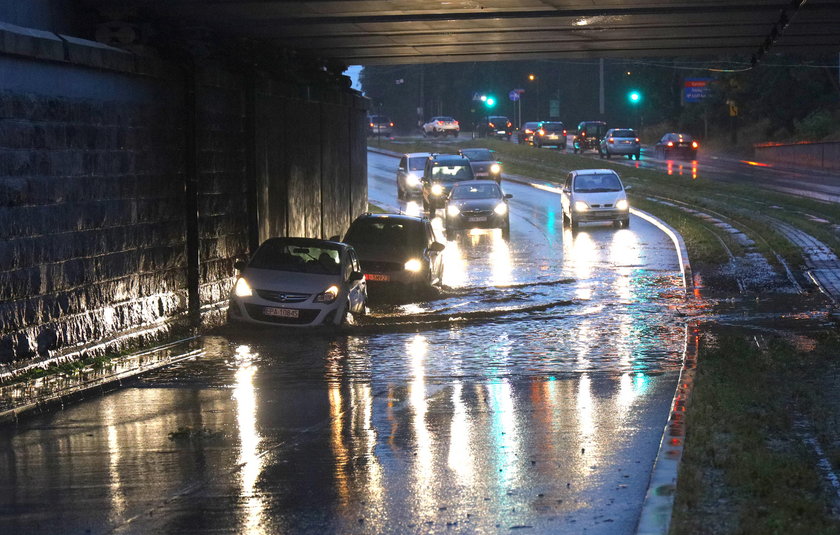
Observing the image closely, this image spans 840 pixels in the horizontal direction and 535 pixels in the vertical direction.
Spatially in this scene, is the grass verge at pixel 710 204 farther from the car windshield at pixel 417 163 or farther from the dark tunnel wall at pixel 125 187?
the dark tunnel wall at pixel 125 187

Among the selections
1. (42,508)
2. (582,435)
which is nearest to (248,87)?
(582,435)

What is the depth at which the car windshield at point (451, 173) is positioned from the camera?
46.8 metres

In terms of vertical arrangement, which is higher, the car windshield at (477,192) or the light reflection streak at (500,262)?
the car windshield at (477,192)

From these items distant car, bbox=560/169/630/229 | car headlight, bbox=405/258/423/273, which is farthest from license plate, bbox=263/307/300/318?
distant car, bbox=560/169/630/229

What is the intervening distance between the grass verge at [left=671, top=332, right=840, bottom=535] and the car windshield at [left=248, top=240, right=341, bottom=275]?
692 centimetres

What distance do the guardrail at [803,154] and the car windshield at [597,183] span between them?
Result: 28898 mm

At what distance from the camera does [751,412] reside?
39.2 feet

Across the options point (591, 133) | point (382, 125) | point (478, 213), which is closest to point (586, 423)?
point (478, 213)

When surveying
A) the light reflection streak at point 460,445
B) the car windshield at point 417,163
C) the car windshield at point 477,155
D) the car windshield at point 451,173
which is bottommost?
the light reflection streak at point 460,445

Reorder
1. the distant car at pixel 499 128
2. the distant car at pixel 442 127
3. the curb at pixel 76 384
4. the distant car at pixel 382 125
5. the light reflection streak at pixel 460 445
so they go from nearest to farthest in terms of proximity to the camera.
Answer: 1. the light reflection streak at pixel 460 445
2. the curb at pixel 76 384
3. the distant car at pixel 442 127
4. the distant car at pixel 499 128
5. the distant car at pixel 382 125

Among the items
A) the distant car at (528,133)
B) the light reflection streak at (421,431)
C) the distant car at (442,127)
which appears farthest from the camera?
the distant car at (442,127)

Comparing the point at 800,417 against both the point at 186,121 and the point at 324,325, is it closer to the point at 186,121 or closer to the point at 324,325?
the point at 324,325

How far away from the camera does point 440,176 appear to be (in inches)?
1848

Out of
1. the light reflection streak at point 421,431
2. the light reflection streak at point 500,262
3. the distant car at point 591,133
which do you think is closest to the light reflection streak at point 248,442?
the light reflection streak at point 421,431
